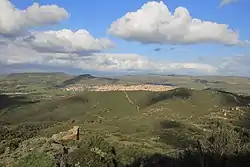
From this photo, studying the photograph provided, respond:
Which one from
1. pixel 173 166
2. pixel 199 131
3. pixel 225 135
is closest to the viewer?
pixel 173 166

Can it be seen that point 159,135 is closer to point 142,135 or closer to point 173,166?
point 142,135

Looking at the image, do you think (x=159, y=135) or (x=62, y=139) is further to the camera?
(x=159, y=135)

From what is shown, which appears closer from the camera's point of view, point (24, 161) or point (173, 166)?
point (24, 161)

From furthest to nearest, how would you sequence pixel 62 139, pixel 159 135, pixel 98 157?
pixel 159 135 < pixel 62 139 < pixel 98 157

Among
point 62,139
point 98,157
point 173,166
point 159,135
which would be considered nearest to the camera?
point 98,157

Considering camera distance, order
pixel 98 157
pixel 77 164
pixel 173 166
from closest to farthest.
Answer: pixel 77 164
pixel 98 157
pixel 173 166

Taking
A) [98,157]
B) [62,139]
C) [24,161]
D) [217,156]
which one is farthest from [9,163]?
[217,156]

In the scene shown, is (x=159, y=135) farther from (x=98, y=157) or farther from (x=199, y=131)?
(x=98, y=157)

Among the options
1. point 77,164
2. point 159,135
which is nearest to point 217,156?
point 77,164

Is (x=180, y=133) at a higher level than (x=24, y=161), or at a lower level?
lower
